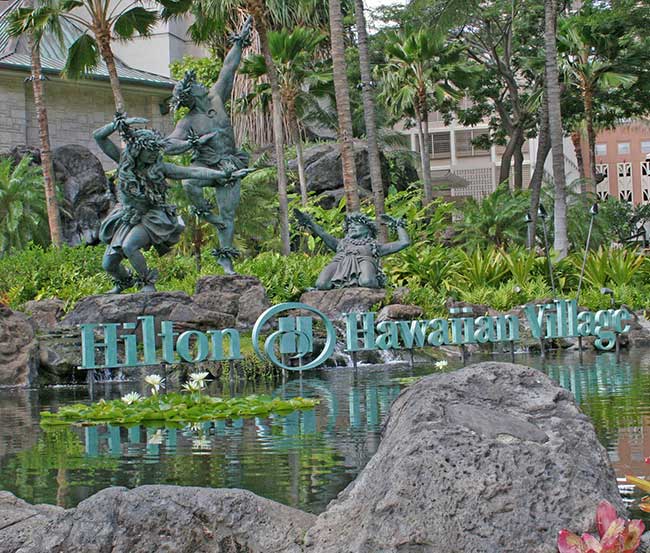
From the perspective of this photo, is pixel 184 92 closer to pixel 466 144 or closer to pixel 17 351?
pixel 17 351

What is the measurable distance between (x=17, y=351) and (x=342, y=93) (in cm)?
965

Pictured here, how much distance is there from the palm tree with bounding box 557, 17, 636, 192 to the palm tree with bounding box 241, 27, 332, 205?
6893mm

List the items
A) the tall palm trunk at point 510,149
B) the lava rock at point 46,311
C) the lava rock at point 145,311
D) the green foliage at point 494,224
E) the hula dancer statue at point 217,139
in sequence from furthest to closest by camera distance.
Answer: the tall palm trunk at point 510,149 → the green foliage at point 494,224 → the lava rock at point 46,311 → the hula dancer statue at point 217,139 → the lava rock at point 145,311

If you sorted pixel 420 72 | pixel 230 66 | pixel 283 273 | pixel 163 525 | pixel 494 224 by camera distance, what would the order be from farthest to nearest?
pixel 420 72 < pixel 494 224 < pixel 283 273 < pixel 230 66 < pixel 163 525

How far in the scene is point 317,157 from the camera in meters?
34.5

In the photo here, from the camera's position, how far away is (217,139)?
15836mm

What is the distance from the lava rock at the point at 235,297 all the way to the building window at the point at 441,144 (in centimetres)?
4286

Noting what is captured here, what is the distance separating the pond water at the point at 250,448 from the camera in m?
5.58

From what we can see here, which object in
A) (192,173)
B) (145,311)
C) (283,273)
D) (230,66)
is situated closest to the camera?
(145,311)

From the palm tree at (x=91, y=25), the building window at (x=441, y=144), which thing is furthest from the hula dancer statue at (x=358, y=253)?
the building window at (x=441, y=144)

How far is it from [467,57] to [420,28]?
5397 mm

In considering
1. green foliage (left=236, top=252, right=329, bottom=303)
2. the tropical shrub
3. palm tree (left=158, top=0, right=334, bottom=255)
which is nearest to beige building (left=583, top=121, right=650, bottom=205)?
palm tree (left=158, top=0, right=334, bottom=255)

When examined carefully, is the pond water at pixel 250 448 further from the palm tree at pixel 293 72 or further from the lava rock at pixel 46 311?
the palm tree at pixel 293 72

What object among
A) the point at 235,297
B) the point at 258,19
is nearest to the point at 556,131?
the point at 258,19
